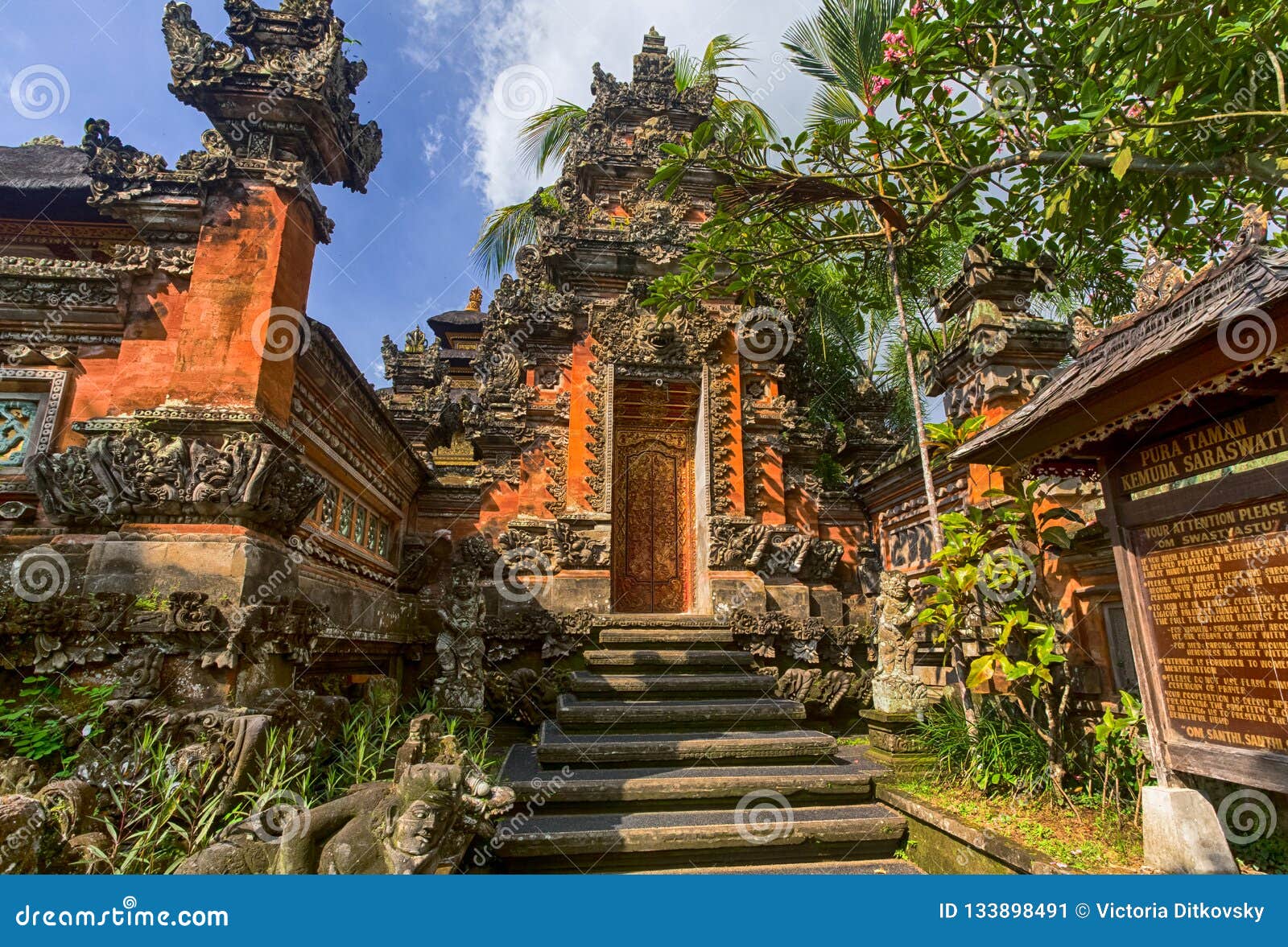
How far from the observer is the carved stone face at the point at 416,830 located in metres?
2.95

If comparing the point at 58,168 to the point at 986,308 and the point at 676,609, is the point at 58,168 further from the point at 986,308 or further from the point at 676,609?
the point at 986,308

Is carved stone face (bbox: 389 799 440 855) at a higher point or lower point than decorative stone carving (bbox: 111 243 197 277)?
lower

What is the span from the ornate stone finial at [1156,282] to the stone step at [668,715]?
4529 millimetres

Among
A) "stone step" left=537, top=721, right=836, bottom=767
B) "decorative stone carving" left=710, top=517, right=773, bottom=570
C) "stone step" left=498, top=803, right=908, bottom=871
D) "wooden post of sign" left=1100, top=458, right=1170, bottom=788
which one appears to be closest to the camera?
"wooden post of sign" left=1100, top=458, right=1170, bottom=788

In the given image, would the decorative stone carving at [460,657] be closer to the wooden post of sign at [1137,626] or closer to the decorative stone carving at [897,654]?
the decorative stone carving at [897,654]

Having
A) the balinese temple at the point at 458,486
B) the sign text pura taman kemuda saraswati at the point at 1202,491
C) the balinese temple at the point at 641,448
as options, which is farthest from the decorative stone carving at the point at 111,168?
the sign text pura taman kemuda saraswati at the point at 1202,491

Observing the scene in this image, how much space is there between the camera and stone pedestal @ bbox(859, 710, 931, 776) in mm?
5297

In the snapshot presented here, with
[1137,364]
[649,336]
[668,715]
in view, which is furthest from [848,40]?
[668,715]

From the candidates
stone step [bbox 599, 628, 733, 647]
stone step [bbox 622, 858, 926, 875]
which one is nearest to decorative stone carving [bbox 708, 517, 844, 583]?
stone step [bbox 599, 628, 733, 647]

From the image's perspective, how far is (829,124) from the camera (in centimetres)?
497

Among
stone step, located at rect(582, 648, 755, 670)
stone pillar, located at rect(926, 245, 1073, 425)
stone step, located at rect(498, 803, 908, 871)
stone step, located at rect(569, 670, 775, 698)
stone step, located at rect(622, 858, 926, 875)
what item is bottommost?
stone step, located at rect(622, 858, 926, 875)

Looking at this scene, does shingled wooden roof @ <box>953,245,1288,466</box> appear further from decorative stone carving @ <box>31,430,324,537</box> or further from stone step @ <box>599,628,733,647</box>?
decorative stone carving @ <box>31,430,324,537</box>

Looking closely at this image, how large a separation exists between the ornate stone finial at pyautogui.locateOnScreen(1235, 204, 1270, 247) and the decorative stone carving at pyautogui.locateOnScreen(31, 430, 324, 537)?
6142 millimetres

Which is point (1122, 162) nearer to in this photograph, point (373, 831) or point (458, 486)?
point (373, 831)
